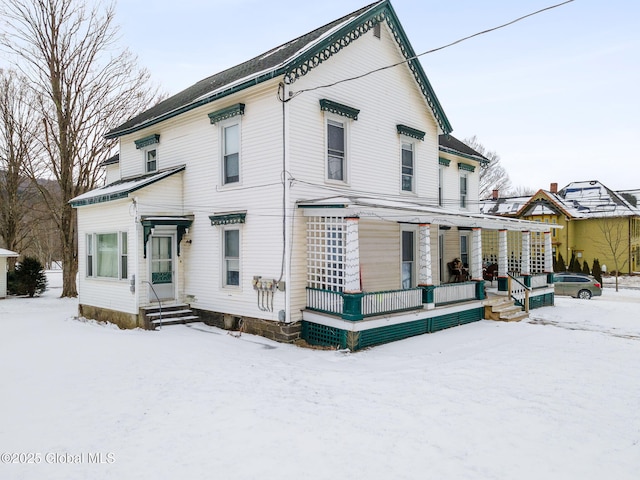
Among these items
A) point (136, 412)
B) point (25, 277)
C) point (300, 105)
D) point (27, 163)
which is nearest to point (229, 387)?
point (136, 412)

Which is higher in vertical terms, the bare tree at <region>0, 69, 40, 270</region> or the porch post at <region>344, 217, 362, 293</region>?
the bare tree at <region>0, 69, 40, 270</region>

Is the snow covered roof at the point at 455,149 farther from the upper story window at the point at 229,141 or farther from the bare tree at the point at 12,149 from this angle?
the bare tree at the point at 12,149

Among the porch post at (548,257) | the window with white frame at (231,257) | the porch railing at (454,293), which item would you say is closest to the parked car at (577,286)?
the porch post at (548,257)

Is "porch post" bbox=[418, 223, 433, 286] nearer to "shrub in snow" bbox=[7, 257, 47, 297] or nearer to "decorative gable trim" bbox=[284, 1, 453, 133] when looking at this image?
"decorative gable trim" bbox=[284, 1, 453, 133]

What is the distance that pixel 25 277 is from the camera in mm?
24203

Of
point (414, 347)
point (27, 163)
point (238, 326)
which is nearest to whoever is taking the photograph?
point (414, 347)

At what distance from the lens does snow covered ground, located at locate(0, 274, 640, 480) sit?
4875 millimetres

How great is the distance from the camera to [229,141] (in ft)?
41.8

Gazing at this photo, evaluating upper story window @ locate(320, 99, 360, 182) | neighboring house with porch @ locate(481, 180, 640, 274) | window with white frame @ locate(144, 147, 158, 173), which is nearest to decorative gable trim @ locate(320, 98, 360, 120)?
upper story window @ locate(320, 99, 360, 182)

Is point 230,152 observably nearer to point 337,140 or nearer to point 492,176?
point 337,140

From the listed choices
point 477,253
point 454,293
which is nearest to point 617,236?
point 477,253

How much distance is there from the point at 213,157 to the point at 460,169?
42.8 feet

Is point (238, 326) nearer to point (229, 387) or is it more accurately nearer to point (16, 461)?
point (229, 387)

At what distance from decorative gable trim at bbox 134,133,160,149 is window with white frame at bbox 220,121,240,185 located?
3829mm
